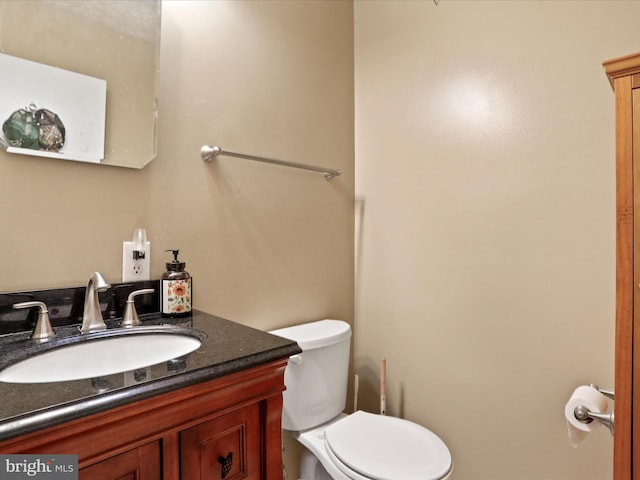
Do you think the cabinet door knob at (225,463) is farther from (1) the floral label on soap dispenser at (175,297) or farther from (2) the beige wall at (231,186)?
(2) the beige wall at (231,186)

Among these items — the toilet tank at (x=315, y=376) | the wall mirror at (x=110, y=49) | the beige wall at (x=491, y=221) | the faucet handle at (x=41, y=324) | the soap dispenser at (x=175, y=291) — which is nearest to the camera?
the faucet handle at (x=41, y=324)

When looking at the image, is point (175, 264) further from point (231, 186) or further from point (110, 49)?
point (110, 49)

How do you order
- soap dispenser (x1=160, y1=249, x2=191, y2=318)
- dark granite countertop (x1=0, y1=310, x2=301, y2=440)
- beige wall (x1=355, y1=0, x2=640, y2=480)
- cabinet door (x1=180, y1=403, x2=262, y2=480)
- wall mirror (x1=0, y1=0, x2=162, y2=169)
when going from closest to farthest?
1. dark granite countertop (x1=0, y1=310, x2=301, y2=440)
2. cabinet door (x1=180, y1=403, x2=262, y2=480)
3. wall mirror (x1=0, y1=0, x2=162, y2=169)
4. soap dispenser (x1=160, y1=249, x2=191, y2=318)
5. beige wall (x1=355, y1=0, x2=640, y2=480)

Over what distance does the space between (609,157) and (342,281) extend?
3.74 ft

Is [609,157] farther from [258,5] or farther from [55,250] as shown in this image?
[55,250]

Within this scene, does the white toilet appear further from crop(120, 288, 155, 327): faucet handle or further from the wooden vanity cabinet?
crop(120, 288, 155, 327): faucet handle

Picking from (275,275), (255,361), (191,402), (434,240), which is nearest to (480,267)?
(434,240)

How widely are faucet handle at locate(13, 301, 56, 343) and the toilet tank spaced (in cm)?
74

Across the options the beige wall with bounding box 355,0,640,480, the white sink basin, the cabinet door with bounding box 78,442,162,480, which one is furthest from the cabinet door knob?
the beige wall with bounding box 355,0,640,480

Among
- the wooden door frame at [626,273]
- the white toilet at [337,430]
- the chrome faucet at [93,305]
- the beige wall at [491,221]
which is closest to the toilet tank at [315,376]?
the white toilet at [337,430]

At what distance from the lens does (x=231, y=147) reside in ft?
4.40

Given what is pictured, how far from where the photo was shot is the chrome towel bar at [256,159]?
125 centimetres

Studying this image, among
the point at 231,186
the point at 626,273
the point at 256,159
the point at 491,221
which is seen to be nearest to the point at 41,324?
the point at 231,186

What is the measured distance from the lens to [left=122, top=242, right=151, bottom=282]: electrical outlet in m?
1.06
